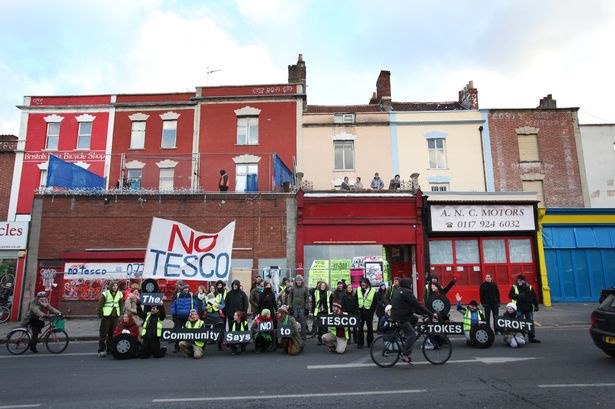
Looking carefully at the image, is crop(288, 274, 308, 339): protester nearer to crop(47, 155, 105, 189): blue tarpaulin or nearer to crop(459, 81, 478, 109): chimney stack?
crop(47, 155, 105, 189): blue tarpaulin

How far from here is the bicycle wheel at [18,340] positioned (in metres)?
11.5

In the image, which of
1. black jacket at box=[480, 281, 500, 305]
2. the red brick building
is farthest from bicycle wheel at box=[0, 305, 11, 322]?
the red brick building

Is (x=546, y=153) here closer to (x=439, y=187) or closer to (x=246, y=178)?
(x=439, y=187)

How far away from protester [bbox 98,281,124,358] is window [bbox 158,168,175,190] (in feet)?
A: 31.8

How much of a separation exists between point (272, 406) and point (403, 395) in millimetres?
2048

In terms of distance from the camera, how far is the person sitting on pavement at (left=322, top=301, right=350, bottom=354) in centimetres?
1053

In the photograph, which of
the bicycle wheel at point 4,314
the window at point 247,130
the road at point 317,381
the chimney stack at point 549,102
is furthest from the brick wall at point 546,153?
the bicycle wheel at point 4,314

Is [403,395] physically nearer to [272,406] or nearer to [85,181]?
[272,406]

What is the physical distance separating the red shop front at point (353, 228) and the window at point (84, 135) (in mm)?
15449

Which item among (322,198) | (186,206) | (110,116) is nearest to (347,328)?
(322,198)

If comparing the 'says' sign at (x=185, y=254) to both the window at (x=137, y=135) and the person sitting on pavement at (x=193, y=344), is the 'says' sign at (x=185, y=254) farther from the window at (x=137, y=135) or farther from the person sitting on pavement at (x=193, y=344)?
the window at (x=137, y=135)

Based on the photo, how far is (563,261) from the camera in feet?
68.3

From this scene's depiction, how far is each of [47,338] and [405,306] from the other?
9.70 metres

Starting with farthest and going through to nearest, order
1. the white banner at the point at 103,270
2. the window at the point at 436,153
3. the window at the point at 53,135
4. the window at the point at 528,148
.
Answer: the window at the point at 53,135 → the window at the point at 436,153 → the window at the point at 528,148 → the white banner at the point at 103,270
